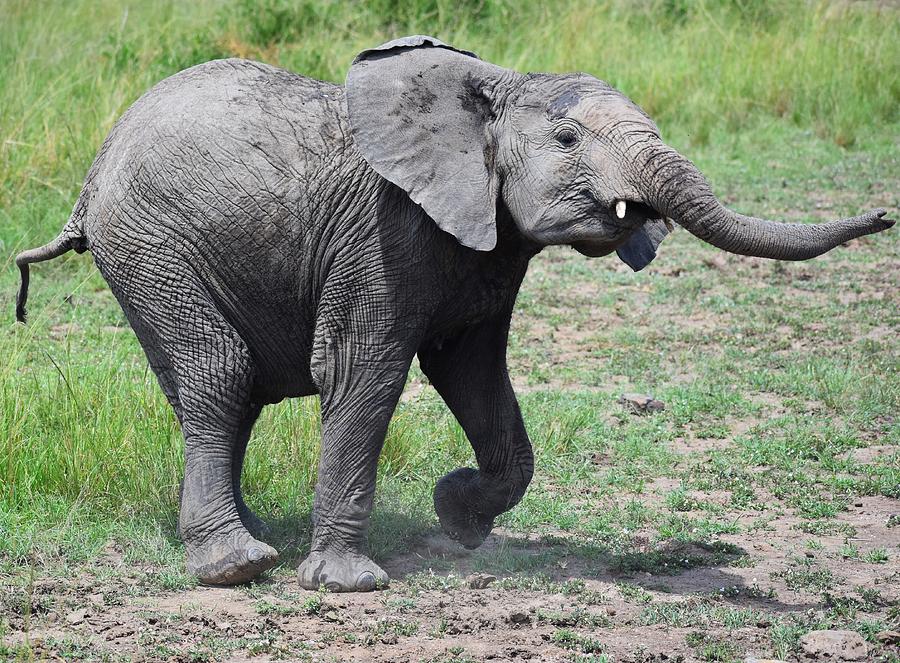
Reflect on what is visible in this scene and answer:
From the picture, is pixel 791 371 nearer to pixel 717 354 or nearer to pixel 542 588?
pixel 717 354

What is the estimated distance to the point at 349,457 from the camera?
4973 mm

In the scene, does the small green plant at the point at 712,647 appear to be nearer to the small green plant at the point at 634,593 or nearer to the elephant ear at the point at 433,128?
the small green plant at the point at 634,593

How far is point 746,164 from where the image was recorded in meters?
11.5

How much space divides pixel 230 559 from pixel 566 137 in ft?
6.24

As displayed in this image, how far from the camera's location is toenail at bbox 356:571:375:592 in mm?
4957

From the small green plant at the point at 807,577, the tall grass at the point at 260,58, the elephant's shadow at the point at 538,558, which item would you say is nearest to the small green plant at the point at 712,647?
the elephant's shadow at the point at 538,558

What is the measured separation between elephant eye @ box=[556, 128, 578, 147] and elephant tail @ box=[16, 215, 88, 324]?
1.90 meters

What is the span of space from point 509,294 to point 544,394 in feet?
7.63

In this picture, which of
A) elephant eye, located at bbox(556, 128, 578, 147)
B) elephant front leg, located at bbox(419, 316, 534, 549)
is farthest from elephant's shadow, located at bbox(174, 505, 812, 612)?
elephant eye, located at bbox(556, 128, 578, 147)

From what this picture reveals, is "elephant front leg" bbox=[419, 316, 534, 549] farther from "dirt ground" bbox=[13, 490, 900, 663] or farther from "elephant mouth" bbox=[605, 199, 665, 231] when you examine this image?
"elephant mouth" bbox=[605, 199, 665, 231]

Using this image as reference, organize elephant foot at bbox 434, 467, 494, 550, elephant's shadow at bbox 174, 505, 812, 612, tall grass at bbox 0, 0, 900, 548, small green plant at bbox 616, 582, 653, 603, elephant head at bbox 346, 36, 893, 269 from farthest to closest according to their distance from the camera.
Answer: tall grass at bbox 0, 0, 900, 548, elephant foot at bbox 434, 467, 494, 550, elephant's shadow at bbox 174, 505, 812, 612, small green plant at bbox 616, 582, 653, 603, elephant head at bbox 346, 36, 893, 269

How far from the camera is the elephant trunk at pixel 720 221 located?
425 cm

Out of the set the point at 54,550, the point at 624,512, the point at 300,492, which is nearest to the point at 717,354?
the point at 624,512

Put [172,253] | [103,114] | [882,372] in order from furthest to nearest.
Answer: [103,114], [882,372], [172,253]
